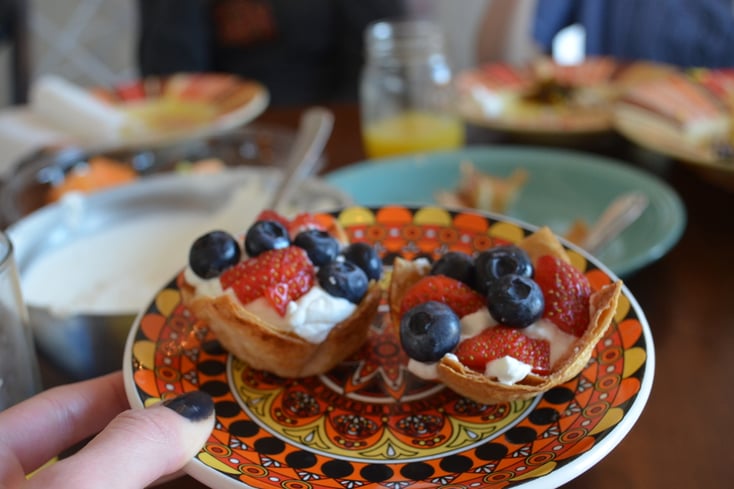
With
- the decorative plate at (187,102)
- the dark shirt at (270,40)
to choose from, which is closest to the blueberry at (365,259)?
the decorative plate at (187,102)

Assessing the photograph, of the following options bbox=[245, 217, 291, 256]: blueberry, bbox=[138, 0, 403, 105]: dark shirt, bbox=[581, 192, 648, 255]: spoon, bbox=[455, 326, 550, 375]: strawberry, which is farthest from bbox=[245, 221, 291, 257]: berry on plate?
bbox=[138, 0, 403, 105]: dark shirt

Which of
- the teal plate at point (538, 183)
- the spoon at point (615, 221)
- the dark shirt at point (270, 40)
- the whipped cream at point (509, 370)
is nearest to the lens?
the whipped cream at point (509, 370)

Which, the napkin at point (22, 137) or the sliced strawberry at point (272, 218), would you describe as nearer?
the sliced strawberry at point (272, 218)

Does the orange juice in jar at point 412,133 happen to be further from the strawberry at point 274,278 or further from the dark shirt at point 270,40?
the dark shirt at point 270,40

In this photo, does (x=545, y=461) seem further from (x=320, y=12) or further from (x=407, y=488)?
(x=320, y=12)

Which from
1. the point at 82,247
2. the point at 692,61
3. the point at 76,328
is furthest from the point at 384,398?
the point at 692,61

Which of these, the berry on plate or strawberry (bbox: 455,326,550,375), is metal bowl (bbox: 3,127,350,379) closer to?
the berry on plate

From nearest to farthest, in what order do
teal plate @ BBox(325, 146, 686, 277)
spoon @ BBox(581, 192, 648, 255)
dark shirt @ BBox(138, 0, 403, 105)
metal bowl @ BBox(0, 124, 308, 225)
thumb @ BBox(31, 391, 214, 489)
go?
thumb @ BBox(31, 391, 214, 489) → spoon @ BBox(581, 192, 648, 255) → teal plate @ BBox(325, 146, 686, 277) → metal bowl @ BBox(0, 124, 308, 225) → dark shirt @ BBox(138, 0, 403, 105)
